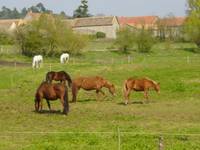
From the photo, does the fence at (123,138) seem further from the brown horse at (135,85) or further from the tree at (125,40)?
the tree at (125,40)

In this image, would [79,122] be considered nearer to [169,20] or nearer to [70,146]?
[70,146]

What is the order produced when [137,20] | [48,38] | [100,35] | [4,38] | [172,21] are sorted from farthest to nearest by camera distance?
[137,20] < [172,21] < [100,35] < [4,38] < [48,38]

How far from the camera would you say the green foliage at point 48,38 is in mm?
69688

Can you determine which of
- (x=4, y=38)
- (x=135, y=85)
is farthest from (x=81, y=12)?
(x=135, y=85)

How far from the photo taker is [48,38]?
7119cm

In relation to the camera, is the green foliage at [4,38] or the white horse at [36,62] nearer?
the white horse at [36,62]

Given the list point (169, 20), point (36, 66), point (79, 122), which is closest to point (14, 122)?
point (79, 122)

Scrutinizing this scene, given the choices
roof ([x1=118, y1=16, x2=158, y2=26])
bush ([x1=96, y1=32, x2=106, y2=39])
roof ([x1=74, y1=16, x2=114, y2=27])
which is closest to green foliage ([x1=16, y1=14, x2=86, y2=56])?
bush ([x1=96, y1=32, x2=106, y2=39])

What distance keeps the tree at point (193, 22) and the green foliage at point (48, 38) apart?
22039 millimetres

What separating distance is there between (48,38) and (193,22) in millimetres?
28567

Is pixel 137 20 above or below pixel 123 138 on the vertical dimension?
above

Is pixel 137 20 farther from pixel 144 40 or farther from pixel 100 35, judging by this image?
pixel 144 40

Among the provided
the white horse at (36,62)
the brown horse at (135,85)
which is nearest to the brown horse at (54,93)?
the brown horse at (135,85)

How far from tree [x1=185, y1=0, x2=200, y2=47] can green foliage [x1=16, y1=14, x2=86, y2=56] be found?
2204 centimetres
